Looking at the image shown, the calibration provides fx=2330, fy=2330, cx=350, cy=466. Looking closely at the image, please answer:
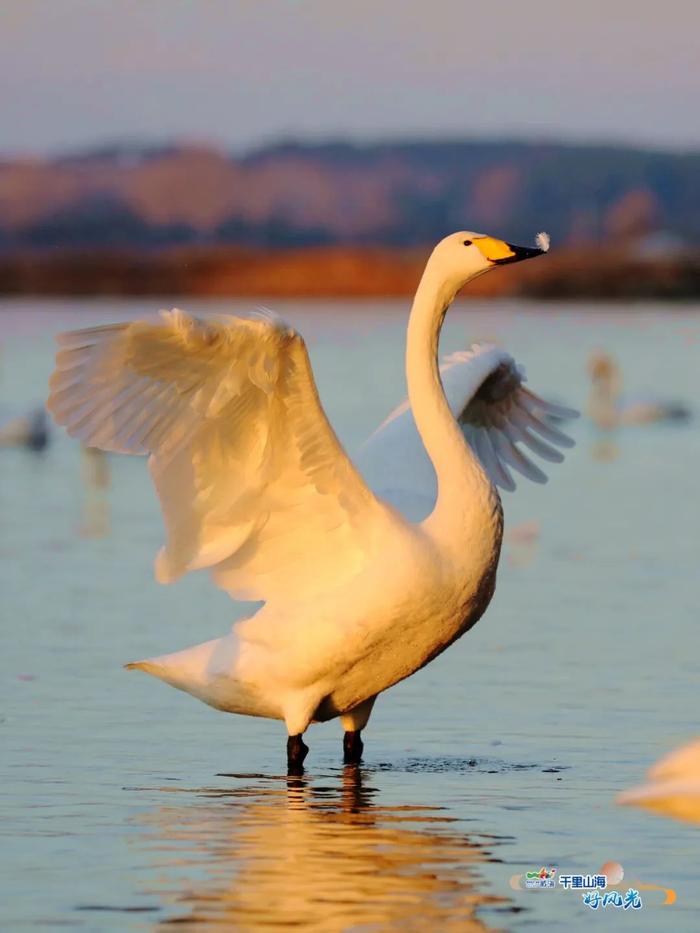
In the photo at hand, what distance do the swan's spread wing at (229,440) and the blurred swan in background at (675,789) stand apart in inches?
126

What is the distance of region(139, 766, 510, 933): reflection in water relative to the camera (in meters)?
7.57

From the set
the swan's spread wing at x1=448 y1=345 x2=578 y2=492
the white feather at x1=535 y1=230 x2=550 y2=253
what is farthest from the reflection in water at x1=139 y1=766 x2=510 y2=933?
the swan's spread wing at x1=448 y1=345 x2=578 y2=492

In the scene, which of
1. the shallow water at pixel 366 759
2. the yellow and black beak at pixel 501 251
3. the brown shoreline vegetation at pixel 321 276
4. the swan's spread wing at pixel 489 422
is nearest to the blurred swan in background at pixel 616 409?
the shallow water at pixel 366 759

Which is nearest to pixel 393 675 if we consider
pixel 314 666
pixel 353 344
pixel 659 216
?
pixel 314 666

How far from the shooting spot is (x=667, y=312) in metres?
75.1

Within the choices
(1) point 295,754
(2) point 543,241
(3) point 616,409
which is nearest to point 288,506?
(1) point 295,754

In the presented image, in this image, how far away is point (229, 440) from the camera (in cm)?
944

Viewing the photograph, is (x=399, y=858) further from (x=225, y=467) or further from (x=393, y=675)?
(x=225, y=467)

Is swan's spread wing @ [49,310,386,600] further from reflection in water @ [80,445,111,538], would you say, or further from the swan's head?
reflection in water @ [80,445,111,538]

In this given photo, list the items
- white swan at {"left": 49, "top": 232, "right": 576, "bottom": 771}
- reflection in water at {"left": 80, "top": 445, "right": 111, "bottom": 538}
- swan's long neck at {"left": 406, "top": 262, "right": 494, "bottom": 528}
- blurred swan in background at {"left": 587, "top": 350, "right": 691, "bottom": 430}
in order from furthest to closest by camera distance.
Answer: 1. blurred swan in background at {"left": 587, "top": 350, "right": 691, "bottom": 430}
2. reflection in water at {"left": 80, "top": 445, "right": 111, "bottom": 538}
3. swan's long neck at {"left": 406, "top": 262, "right": 494, "bottom": 528}
4. white swan at {"left": 49, "top": 232, "right": 576, "bottom": 771}

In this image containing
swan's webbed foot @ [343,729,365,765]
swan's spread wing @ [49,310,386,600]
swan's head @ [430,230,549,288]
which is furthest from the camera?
swan's webbed foot @ [343,729,365,765]

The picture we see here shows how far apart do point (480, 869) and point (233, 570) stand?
2.24 m

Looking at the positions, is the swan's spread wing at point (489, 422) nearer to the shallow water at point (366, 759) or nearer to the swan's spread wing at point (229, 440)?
the swan's spread wing at point (229, 440)

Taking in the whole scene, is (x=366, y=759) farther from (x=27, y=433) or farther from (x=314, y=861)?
(x=27, y=433)
